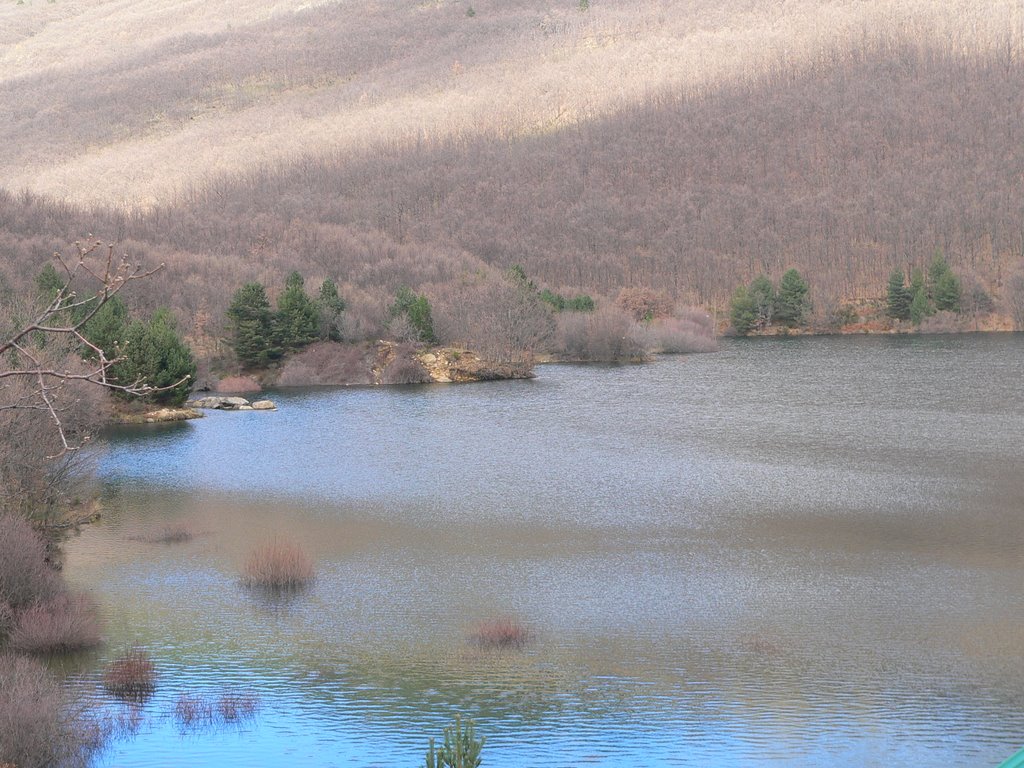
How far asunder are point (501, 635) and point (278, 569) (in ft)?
18.9

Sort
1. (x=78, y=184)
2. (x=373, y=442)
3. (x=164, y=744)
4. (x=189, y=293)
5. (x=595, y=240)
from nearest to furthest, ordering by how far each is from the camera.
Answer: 1. (x=164, y=744)
2. (x=373, y=442)
3. (x=189, y=293)
4. (x=595, y=240)
5. (x=78, y=184)

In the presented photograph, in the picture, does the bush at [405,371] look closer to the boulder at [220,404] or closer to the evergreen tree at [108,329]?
the boulder at [220,404]

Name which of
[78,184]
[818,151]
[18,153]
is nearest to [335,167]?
[78,184]

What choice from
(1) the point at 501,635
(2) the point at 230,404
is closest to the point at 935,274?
(2) the point at 230,404

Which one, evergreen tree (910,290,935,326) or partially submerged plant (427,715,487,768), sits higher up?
evergreen tree (910,290,935,326)

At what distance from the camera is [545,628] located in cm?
1850

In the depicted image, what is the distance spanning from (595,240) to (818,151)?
41960 millimetres

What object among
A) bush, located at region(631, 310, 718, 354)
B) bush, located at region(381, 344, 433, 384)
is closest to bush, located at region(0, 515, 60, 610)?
bush, located at region(381, 344, 433, 384)

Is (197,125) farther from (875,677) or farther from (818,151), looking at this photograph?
(875,677)

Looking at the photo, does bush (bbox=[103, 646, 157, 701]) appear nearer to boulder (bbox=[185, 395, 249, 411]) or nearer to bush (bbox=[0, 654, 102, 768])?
bush (bbox=[0, 654, 102, 768])

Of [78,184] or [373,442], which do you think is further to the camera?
[78,184]

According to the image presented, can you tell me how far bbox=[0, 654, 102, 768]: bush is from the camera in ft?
40.5

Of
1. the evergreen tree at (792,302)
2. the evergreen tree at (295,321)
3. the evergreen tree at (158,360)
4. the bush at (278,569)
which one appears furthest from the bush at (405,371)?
the evergreen tree at (792,302)

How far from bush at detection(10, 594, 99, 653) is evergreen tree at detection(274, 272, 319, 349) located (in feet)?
170
